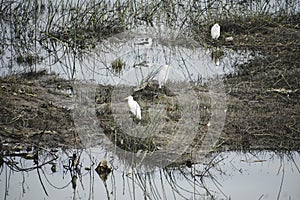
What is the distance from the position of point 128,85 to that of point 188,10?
2.70 m

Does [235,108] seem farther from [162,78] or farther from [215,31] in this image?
[215,31]

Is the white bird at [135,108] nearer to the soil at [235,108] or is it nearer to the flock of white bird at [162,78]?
the flock of white bird at [162,78]

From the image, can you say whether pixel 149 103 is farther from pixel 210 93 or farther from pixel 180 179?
pixel 180 179

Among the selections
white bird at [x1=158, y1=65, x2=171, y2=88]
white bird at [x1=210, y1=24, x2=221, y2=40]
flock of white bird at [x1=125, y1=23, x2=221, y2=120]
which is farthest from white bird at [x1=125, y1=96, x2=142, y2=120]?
white bird at [x1=210, y1=24, x2=221, y2=40]

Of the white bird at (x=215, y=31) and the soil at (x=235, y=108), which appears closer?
the soil at (x=235, y=108)

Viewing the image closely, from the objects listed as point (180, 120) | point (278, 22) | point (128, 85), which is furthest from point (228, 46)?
point (180, 120)

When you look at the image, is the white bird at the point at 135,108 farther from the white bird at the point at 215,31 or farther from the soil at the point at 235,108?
the white bird at the point at 215,31

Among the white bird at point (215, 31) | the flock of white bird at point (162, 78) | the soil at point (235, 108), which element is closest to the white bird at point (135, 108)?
the flock of white bird at point (162, 78)

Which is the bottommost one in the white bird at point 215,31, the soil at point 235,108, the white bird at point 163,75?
the soil at point 235,108

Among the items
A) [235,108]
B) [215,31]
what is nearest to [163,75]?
[235,108]

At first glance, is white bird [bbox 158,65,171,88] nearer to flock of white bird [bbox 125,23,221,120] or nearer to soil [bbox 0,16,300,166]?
flock of white bird [bbox 125,23,221,120]

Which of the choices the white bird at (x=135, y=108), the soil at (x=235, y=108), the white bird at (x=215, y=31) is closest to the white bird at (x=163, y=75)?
the soil at (x=235, y=108)

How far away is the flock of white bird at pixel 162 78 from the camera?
459 centimetres

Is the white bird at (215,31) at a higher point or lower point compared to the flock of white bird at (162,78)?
higher
